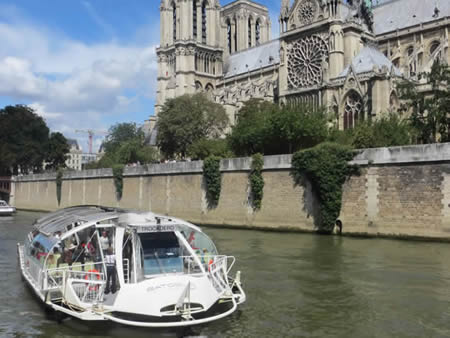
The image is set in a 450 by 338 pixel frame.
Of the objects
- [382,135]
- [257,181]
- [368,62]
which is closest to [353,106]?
[368,62]

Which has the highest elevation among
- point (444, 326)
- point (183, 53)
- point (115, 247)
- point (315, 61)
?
point (183, 53)

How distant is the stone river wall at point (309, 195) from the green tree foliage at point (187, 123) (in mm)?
8858

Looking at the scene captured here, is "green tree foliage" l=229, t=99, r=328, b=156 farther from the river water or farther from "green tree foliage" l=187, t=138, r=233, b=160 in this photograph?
the river water

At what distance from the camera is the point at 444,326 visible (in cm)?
1084

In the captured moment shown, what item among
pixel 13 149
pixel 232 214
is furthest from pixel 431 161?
pixel 13 149

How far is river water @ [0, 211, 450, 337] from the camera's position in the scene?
10.6 metres

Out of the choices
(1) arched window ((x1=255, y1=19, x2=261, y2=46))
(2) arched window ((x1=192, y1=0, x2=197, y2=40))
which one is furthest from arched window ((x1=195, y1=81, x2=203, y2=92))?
(1) arched window ((x1=255, y1=19, x2=261, y2=46))

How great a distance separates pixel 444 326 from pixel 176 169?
96.2 feet

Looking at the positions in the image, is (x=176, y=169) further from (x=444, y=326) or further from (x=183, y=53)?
(x=183, y=53)

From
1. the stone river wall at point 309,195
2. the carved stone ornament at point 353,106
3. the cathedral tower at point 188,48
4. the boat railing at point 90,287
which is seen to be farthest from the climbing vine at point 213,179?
Result: the cathedral tower at point 188,48

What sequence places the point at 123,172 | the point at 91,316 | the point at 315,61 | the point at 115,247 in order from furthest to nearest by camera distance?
the point at 315,61 < the point at 123,172 < the point at 115,247 < the point at 91,316

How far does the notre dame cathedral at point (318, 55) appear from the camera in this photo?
159ft

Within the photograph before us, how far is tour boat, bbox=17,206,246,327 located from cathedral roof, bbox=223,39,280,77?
6719 centimetres

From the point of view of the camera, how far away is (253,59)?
85.0 meters
